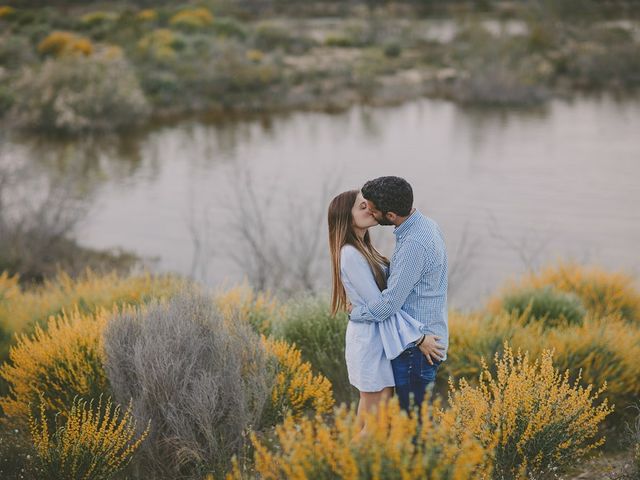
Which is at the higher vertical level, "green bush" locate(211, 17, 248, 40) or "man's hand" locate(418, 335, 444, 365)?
"man's hand" locate(418, 335, 444, 365)

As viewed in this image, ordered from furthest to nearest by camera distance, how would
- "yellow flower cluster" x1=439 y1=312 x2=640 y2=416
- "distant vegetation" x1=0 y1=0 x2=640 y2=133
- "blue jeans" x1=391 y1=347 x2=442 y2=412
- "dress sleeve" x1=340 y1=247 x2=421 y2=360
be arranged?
"distant vegetation" x1=0 y1=0 x2=640 y2=133, "yellow flower cluster" x1=439 y1=312 x2=640 y2=416, "blue jeans" x1=391 y1=347 x2=442 y2=412, "dress sleeve" x1=340 y1=247 x2=421 y2=360

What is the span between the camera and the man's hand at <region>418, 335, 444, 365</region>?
4453 millimetres

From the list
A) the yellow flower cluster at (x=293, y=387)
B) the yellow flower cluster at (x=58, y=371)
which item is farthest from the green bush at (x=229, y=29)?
the yellow flower cluster at (x=293, y=387)

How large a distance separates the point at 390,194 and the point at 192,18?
44.0m

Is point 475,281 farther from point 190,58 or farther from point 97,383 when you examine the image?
point 190,58

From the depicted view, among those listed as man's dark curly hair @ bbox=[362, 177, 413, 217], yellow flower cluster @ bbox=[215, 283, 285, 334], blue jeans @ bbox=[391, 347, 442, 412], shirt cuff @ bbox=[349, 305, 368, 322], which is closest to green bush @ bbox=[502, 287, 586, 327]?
yellow flower cluster @ bbox=[215, 283, 285, 334]

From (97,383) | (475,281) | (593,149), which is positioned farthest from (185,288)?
(593,149)

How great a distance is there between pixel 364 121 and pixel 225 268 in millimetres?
14811

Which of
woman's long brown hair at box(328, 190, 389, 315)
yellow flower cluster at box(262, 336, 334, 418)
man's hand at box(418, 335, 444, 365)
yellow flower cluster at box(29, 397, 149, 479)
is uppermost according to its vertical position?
woman's long brown hair at box(328, 190, 389, 315)

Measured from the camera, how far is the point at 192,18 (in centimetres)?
4566

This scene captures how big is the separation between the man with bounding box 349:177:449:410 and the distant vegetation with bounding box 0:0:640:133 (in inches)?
898

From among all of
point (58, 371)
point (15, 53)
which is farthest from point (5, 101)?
point (58, 371)

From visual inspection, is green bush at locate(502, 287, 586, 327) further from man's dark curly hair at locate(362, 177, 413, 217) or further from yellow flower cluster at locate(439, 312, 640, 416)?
man's dark curly hair at locate(362, 177, 413, 217)

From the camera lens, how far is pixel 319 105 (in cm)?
3120
